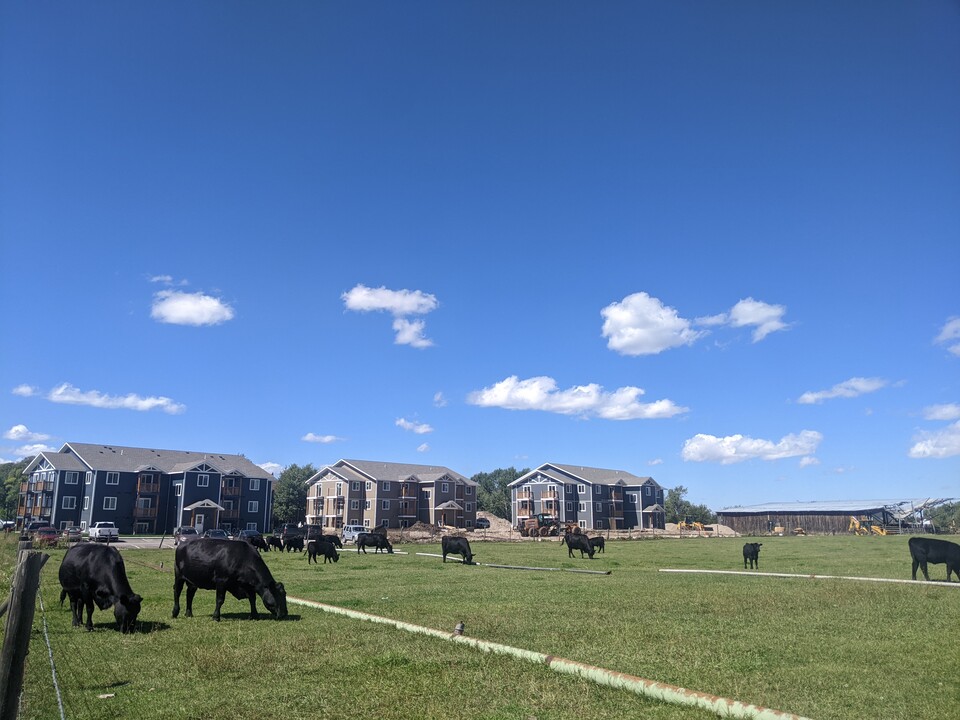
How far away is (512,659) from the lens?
1159cm

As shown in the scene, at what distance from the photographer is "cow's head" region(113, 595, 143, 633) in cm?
1420

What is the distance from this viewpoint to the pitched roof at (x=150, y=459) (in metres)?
88.9

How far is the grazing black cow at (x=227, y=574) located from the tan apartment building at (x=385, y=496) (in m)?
88.5

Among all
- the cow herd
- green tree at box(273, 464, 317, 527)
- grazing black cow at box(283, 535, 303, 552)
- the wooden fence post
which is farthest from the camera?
green tree at box(273, 464, 317, 527)

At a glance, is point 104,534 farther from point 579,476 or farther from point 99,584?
point 579,476

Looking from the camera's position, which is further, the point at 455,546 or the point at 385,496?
the point at 385,496

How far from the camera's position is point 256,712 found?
351 inches

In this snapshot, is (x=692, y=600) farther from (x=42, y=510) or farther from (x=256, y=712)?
(x=42, y=510)

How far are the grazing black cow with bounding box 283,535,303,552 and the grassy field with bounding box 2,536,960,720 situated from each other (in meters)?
29.1

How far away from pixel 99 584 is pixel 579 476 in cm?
10450

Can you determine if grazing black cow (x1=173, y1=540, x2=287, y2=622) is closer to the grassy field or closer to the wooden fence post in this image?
the grassy field

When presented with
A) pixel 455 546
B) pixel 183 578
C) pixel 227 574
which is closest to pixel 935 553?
pixel 455 546

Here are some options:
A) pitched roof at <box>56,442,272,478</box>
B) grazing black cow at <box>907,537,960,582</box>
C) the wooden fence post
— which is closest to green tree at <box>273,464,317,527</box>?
pitched roof at <box>56,442,272,478</box>

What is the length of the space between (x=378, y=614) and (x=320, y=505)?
320 ft
